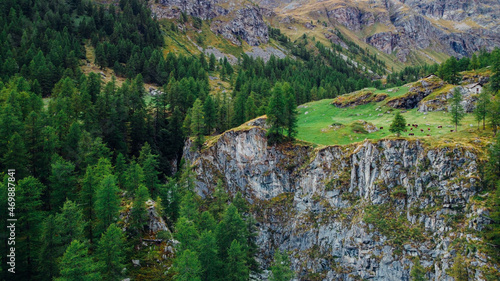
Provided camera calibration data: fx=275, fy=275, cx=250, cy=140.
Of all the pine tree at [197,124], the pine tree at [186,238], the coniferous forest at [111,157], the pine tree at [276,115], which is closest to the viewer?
the coniferous forest at [111,157]

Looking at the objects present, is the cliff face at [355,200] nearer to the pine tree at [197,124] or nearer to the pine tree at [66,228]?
the pine tree at [197,124]

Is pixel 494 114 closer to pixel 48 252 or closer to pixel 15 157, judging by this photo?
pixel 48 252

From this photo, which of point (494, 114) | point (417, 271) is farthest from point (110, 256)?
point (494, 114)

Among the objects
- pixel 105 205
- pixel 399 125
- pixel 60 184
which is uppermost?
pixel 399 125

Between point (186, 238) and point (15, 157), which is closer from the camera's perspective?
point (186, 238)

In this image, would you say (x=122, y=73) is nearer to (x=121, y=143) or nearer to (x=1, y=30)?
(x=1, y=30)

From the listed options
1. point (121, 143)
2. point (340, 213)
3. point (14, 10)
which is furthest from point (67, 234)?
point (14, 10)

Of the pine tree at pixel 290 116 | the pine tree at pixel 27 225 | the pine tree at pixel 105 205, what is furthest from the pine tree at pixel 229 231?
the pine tree at pixel 290 116
